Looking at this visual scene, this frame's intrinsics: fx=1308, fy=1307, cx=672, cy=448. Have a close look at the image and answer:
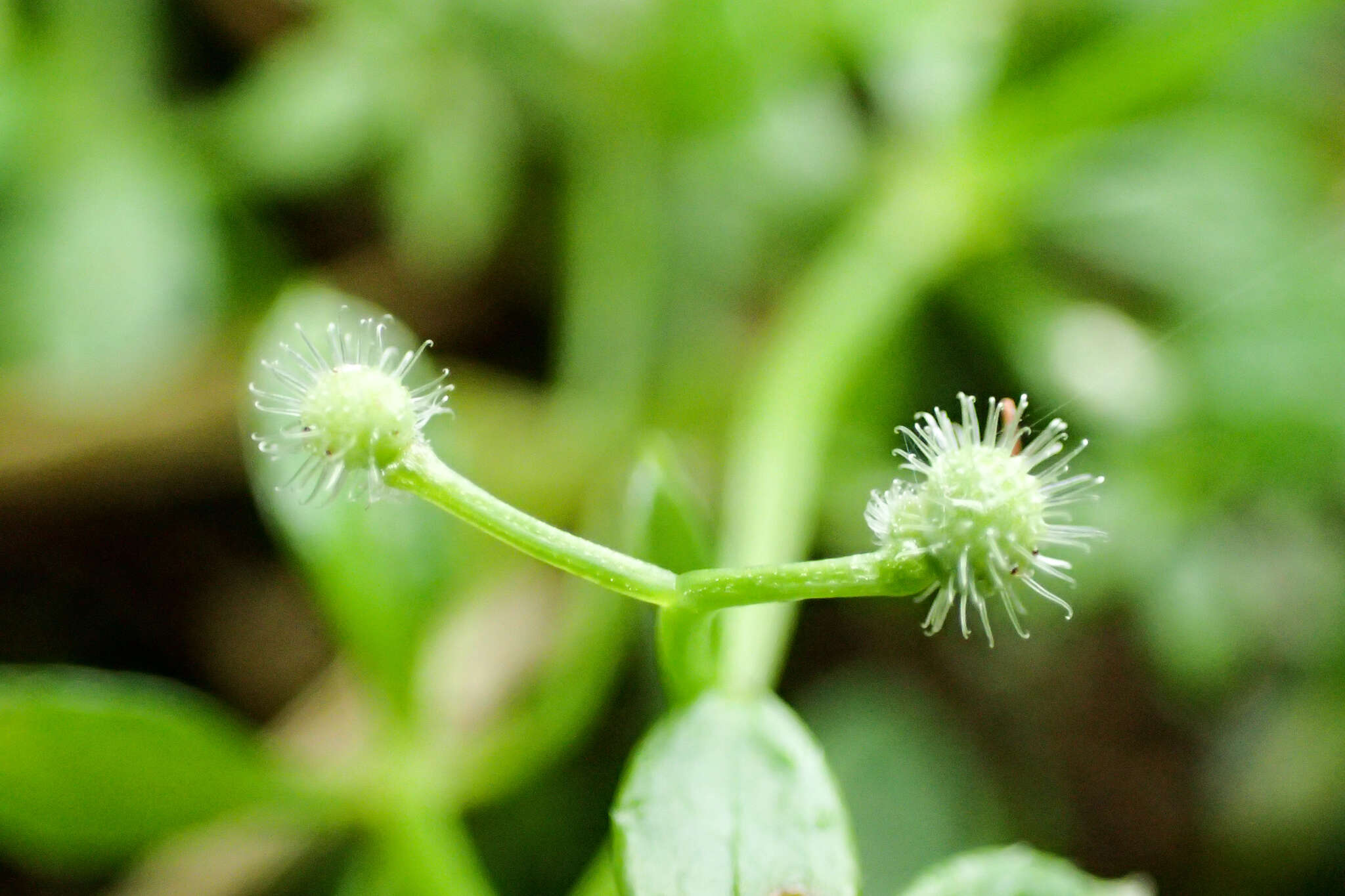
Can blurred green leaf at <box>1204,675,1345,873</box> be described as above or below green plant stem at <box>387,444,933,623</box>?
above

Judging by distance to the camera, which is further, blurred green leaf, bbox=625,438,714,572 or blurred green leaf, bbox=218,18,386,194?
blurred green leaf, bbox=218,18,386,194

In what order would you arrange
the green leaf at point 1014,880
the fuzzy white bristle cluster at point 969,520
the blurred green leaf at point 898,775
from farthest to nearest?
the blurred green leaf at point 898,775 → the green leaf at point 1014,880 → the fuzzy white bristle cluster at point 969,520

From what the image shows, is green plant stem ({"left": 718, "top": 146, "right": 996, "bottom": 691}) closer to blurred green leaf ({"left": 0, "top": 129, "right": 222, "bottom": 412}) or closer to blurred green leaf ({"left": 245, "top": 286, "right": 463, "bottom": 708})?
blurred green leaf ({"left": 245, "top": 286, "right": 463, "bottom": 708})

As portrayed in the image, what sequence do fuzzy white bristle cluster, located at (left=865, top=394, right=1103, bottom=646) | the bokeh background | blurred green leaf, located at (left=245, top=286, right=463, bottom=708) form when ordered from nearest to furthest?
1. fuzzy white bristle cluster, located at (left=865, top=394, right=1103, bottom=646)
2. blurred green leaf, located at (left=245, top=286, right=463, bottom=708)
3. the bokeh background

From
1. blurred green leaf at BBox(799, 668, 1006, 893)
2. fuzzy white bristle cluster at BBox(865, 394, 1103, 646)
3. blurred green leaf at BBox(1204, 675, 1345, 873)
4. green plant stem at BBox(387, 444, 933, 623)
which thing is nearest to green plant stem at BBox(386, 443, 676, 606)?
green plant stem at BBox(387, 444, 933, 623)

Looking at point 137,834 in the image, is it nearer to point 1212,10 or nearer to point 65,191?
point 65,191

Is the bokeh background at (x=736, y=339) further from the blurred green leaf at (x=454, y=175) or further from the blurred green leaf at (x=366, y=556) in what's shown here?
the blurred green leaf at (x=366, y=556)

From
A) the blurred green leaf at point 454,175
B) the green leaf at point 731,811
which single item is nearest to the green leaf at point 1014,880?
the green leaf at point 731,811
